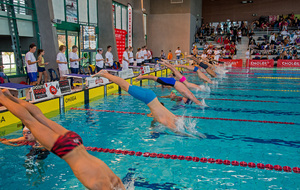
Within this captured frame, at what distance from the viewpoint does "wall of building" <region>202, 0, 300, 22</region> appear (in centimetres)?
2645

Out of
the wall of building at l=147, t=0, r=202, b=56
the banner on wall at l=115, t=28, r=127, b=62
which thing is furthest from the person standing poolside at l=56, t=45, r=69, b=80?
the wall of building at l=147, t=0, r=202, b=56

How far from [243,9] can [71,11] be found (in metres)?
21.3

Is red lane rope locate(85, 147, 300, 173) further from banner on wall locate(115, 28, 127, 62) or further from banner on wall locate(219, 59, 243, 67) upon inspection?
banner on wall locate(219, 59, 243, 67)

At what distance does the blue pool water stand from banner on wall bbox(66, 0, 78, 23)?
7.47 meters

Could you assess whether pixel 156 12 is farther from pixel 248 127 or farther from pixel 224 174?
pixel 224 174

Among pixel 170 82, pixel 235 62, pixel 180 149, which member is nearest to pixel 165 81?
pixel 170 82

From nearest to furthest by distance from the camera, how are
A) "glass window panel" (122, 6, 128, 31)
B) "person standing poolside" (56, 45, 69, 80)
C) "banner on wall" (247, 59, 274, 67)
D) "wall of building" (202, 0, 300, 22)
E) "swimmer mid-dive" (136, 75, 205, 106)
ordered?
"swimmer mid-dive" (136, 75, 205, 106) → "person standing poolside" (56, 45, 69, 80) → "glass window panel" (122, 6, 128, 31) → "banner on wall" (247, 59, 274, 67) → "wall of building" (202, 0, 300, 22)

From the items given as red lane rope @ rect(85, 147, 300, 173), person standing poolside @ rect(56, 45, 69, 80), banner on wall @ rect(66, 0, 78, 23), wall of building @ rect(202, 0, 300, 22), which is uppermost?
wall of building @ rect(202, 0, 300, 22)

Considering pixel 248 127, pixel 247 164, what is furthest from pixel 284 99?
pixel 247 164

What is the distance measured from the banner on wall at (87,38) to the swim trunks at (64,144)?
38.5 feet

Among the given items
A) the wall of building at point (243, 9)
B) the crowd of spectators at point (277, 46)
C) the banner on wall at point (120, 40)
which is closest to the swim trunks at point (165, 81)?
Answer: the banner on wall at point (120, 40)

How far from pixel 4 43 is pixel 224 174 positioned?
8617 millimetres

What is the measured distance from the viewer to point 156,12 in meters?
24.3

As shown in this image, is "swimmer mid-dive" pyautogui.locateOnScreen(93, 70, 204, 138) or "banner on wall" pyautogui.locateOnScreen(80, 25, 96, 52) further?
"banner on wall" pyautogui.locateOnScreen(80, 25, 96, 52)
